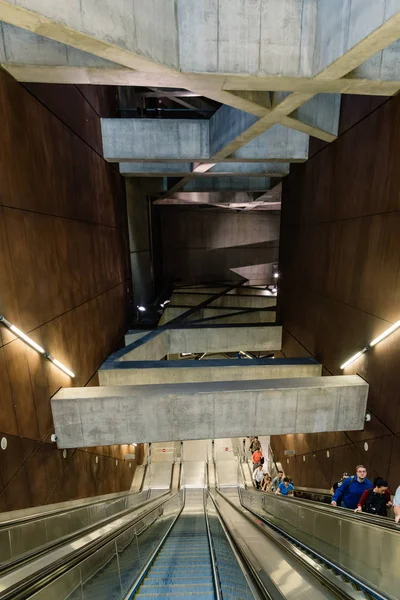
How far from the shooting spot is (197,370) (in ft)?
34.4

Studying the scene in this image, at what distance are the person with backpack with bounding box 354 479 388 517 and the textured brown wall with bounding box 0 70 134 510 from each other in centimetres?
578

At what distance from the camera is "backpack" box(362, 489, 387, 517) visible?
17.1 feet

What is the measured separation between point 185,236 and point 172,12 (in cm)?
2117

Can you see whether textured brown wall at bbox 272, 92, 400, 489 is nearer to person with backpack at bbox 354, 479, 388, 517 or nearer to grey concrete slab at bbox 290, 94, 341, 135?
grey concrete slab at bbox 290, 94, 341, 135

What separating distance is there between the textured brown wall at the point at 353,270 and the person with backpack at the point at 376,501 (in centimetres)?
162

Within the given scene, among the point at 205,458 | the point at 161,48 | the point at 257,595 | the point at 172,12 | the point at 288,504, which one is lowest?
the point at 205,458

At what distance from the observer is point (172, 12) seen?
4809 millimetres

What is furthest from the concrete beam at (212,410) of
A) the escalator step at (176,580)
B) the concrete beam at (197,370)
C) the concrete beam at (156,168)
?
the concrete beam at (156,168)

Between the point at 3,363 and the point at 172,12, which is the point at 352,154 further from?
the point at 3,363

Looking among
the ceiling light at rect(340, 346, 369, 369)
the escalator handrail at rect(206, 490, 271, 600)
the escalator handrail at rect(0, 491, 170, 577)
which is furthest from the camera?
the ceiling light at rect(340, 346, 369, 369)

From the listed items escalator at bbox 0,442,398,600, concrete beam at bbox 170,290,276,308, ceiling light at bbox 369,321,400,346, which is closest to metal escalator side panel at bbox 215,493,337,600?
escalator at bbox 0,442,398,600

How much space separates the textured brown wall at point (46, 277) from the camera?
5465 millimetres

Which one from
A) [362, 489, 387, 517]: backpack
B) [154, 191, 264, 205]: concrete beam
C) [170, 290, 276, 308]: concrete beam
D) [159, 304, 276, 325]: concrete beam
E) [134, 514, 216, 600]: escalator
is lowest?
[362, 489, 387, 517]: backpack

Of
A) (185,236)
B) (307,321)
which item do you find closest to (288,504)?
(307,321)
